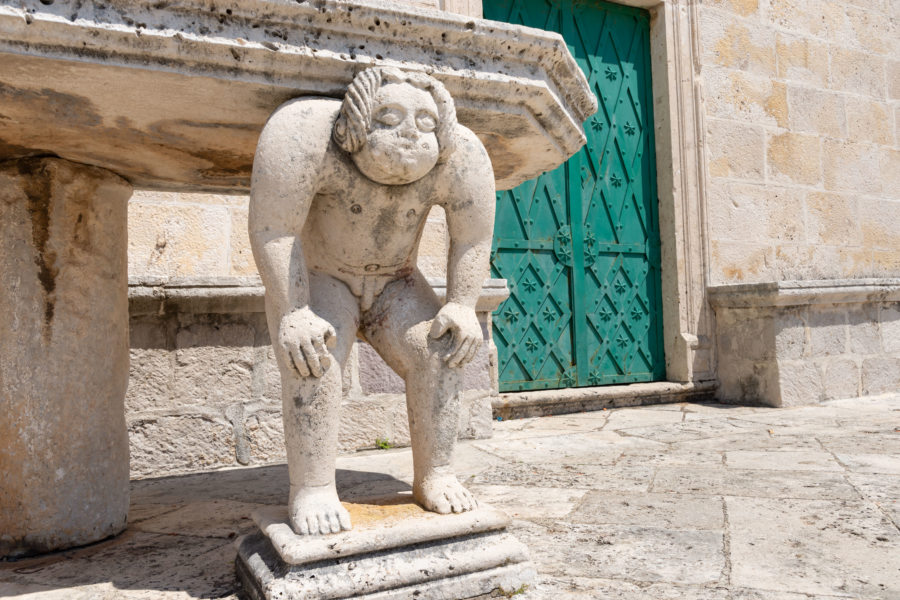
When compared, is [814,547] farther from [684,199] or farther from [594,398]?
[684,199]

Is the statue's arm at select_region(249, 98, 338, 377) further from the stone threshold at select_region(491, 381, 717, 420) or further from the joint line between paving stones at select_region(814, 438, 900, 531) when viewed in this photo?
the stone threshold at select_region(491, 381, 717, 420)

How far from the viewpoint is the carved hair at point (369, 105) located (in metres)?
1.56

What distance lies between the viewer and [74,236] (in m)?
1.96

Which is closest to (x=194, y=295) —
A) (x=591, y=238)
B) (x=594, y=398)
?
(x=594, y=398)

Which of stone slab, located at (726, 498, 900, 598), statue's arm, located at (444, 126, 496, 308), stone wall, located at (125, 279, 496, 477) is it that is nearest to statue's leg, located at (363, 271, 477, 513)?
statue's arm, located at (444, 126, 496, 308)

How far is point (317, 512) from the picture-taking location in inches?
61.4

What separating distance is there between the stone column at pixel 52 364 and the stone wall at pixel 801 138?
4.35m

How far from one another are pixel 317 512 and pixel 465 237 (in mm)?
782

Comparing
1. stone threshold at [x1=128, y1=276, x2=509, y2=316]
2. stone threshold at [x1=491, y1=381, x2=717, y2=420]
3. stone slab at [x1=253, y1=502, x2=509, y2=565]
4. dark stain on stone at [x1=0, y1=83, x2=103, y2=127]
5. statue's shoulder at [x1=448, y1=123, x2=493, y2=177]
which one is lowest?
stone threshold at [x1=491, y1=381, x2=717, y2=420]

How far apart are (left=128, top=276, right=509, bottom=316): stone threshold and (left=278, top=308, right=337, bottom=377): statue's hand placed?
1.38 meters

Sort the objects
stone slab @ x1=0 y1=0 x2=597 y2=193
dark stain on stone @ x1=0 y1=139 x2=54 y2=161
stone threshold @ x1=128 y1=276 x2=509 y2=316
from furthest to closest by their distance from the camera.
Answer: stone threshold @ x1=128 y1=276 x2=509 y2=316, dark stain on stone @ x1=0 y1=139 x2=54 y2=161, stone slab @ x1=0 y1=0 x2=597 y2=193

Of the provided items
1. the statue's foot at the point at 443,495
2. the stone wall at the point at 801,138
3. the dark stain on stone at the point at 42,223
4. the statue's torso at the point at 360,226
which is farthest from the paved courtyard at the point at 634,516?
the stone wall at the point at 801,138

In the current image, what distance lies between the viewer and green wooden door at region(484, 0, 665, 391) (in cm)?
464

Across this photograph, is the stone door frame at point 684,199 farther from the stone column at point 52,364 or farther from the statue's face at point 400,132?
the stone column at point 52,364
